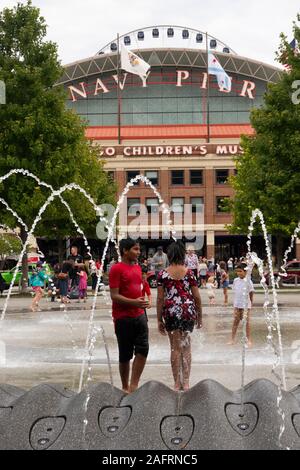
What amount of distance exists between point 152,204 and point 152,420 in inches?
2503

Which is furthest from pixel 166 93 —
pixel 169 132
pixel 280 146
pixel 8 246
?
pixel 280 146

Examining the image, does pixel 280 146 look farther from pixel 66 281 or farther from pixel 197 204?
pixel 197 204

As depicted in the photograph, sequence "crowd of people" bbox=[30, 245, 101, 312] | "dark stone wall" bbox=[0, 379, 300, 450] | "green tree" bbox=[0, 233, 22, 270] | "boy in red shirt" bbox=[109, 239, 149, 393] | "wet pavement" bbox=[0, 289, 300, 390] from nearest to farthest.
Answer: "dark stone wall" bbox=[0, 379, 300, 450], "boy in red shirt" bbox=[109, 239, 149, 393], "wet pavement" bbox=[0, 289, 300, 390], "crowd of people" bbox=[30, 245, 101, 312], "green tree" bbox=[0, 233, 22, 270]

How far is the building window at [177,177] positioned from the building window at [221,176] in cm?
320

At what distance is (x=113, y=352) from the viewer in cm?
1268

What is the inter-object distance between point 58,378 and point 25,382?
0.48 meters

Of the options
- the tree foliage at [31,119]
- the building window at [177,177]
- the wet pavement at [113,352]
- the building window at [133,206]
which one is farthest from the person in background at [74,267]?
the building window at [177,177]

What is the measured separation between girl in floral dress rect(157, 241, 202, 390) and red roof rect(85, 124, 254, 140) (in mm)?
60178

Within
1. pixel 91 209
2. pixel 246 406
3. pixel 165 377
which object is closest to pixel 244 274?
pixel 165 377

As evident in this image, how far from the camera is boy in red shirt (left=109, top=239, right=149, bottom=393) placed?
818cm

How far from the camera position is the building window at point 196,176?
68.1 meters

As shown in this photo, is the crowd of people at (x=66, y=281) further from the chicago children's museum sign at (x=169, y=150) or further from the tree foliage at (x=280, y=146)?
the chicago children's museum sign at (x=169, y=150)

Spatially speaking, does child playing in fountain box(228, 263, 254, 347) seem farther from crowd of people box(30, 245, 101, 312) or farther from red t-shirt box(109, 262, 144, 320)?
crowd of people box(30, 245, 101, 312)

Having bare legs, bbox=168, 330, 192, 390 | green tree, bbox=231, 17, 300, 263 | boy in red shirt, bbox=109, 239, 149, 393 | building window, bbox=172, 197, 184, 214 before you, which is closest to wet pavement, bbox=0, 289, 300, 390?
bare legs, bbox=168, 330, 192, 390
